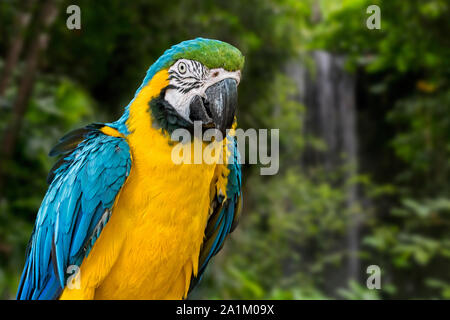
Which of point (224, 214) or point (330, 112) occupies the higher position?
point (330, 112)

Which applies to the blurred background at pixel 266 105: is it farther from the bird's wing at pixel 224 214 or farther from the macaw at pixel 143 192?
the macaw at pixel 143 192

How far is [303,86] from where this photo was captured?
7.14 m

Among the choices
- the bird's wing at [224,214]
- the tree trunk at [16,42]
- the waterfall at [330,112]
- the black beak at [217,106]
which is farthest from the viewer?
the waterfall at [330,112]

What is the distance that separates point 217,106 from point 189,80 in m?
0.10

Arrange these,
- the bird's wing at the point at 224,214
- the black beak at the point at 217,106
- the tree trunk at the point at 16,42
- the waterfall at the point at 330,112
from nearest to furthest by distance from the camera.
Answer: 1. the black beak at the point at 217,106
2. the bird's wing at the point at 224,214
3. the tree trunk at the point at 16,42
4. the waterfall at the point at 330,112

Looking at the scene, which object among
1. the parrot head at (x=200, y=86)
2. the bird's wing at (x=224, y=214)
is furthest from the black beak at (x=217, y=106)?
the bird's wing at (x=224, y=214)

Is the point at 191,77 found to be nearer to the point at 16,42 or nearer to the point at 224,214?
the point at 224,214

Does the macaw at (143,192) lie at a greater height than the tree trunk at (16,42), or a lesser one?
lesser

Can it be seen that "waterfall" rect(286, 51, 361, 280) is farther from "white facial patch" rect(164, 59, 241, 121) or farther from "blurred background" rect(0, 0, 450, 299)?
"white facial patch" rect(164, 59, 241, 121)

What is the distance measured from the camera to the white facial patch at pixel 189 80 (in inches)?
42.9

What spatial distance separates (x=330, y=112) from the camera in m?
7.49

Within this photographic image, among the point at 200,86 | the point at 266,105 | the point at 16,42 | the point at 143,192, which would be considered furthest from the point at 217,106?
the point at 266,105
